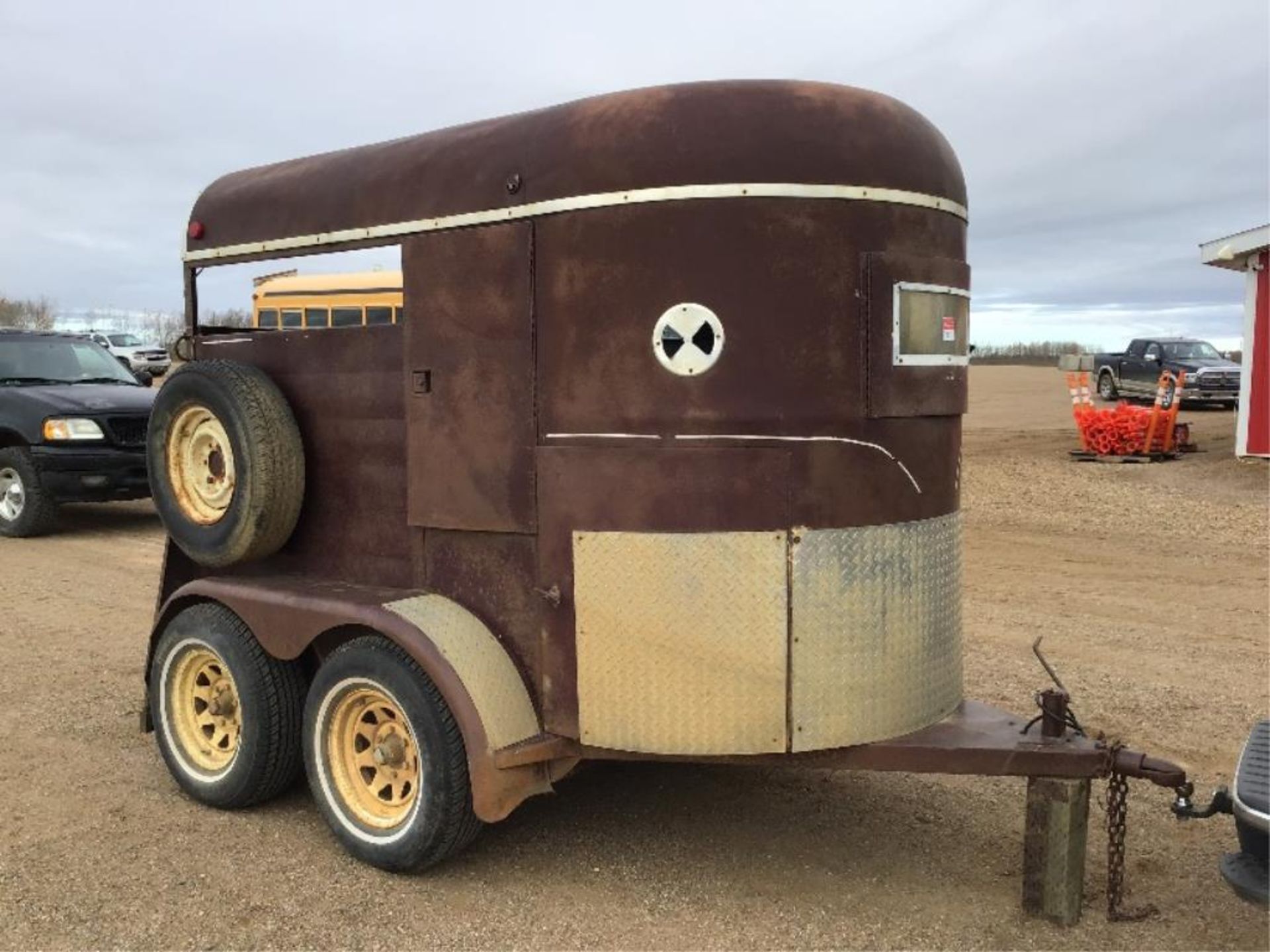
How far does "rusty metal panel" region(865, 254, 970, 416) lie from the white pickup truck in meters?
34.2

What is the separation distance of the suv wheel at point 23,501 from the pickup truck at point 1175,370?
21835 millimetres

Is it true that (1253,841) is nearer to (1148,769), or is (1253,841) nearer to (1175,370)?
(1148,769)

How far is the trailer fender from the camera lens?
3.85m

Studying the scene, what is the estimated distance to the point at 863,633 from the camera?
3.77 meters

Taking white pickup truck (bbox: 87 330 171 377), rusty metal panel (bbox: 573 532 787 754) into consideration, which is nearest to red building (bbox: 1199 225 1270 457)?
rusty metal panel (bbox: 573 532 787 754)

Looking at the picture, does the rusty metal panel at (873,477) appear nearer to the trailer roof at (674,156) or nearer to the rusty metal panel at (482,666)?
the trailer roof at (674,156)

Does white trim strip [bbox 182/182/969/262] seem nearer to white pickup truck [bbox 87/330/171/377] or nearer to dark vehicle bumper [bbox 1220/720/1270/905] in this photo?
dark vehicle bumper [bbox 1220/720/1270/905]

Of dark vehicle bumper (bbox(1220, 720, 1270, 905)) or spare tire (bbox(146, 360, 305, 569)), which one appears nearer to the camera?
dark vehicle bumper (bbox(1220, 720, 1270, 905))

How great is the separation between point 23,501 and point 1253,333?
1643 centimetres

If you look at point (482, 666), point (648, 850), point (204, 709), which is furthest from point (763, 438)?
point (204, 709)

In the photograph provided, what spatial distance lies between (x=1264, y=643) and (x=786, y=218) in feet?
17.8

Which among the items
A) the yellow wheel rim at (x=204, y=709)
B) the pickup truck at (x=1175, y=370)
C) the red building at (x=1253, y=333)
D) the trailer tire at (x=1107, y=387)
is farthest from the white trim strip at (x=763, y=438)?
the trailer tire at (x=1107, y=387)

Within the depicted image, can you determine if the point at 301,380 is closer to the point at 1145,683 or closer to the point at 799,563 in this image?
the point at 799,563

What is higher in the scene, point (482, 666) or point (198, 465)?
point (198, 465)
